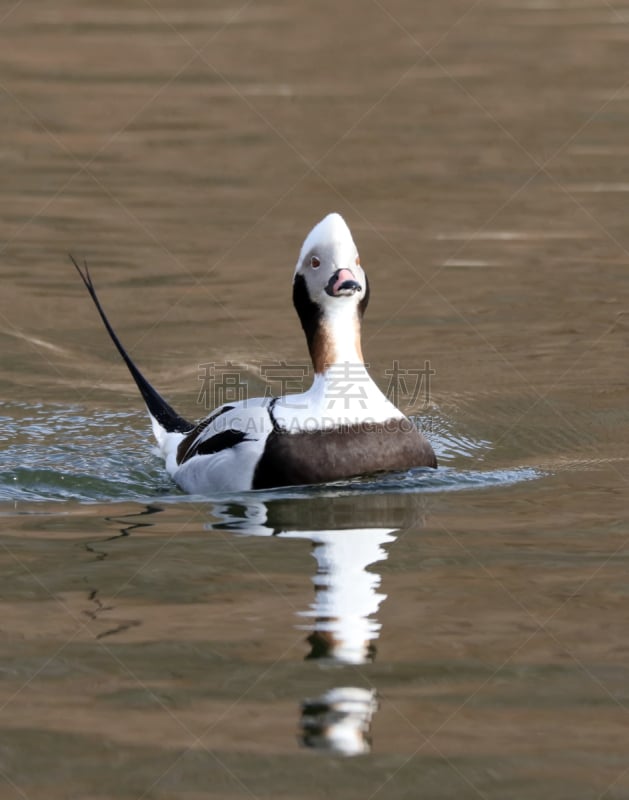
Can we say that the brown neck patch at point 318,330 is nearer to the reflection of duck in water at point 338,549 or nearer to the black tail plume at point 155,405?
the reflection of duck in water at point 338,549

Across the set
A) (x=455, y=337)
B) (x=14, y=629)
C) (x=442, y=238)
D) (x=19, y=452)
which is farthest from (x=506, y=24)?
(x=14, y=629)

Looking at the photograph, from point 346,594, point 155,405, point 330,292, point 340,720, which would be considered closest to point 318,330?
point 330,292

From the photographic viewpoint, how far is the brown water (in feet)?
13.4

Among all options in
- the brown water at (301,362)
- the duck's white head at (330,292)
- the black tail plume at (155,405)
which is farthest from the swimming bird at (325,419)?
the black tail plume at (155,405)

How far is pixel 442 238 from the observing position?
12117 millimetres

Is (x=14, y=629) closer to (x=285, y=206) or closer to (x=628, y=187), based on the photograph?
(x=285, y=206)

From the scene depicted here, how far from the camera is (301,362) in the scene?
378 inches

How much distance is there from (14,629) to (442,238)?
777 centimetres

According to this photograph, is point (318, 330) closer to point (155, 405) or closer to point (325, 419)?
point (325, 419)

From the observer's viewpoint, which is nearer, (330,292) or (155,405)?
(330,292)

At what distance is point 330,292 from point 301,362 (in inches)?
121

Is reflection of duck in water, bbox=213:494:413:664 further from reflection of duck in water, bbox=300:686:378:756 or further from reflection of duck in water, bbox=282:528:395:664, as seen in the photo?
reflection of duck in water, bbox=300:686:378:756

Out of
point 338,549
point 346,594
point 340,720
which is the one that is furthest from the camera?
point 338,549

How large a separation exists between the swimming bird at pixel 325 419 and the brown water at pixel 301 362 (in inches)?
5.0
